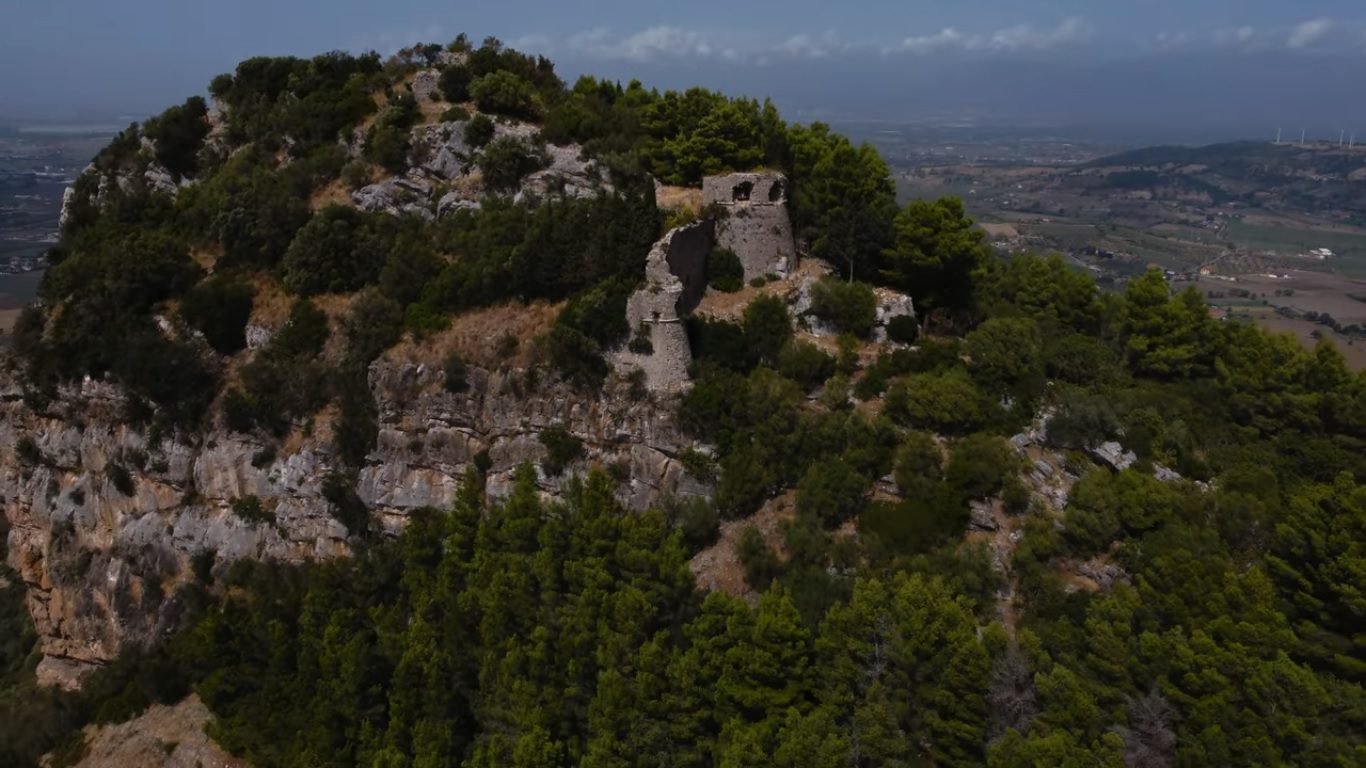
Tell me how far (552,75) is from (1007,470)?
2866 cm

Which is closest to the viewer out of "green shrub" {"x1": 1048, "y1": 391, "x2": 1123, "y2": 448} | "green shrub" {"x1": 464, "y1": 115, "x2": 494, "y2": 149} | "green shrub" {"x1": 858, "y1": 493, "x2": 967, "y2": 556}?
"green shrub" {"x1": 858, "y1": 493, "x2": 967, "y2": 556}

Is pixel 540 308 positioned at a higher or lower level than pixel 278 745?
higher

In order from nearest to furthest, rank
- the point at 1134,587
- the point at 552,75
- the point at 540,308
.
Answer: the point at 1134,587 → the point at 540,308 → the point at 552,75

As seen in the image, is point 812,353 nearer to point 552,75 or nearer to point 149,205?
point 552,75

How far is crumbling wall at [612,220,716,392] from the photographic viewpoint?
86.7ft

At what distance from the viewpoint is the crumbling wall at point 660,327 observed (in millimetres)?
26422

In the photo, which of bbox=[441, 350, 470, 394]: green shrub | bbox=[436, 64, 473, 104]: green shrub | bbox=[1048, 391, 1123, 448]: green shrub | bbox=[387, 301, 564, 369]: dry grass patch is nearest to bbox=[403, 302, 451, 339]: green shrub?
bbox=[387, 301, 564, 369]: dry grass patch

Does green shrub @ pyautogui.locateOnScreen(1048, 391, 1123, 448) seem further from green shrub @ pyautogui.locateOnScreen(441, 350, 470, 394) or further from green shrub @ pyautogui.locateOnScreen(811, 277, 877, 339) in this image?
green shrub @ pyautogui.locateOnScreen(441, 350, 470, 394)

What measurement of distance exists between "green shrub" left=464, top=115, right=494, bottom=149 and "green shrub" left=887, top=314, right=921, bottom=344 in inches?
717

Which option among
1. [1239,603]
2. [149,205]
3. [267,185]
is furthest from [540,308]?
[1239,603]

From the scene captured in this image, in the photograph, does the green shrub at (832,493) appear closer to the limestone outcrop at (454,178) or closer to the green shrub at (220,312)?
the limestone outcrop at (454,178)

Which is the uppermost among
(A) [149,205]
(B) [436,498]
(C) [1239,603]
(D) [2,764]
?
(A) [149,205]

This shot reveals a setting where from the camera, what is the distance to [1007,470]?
23.6 meters

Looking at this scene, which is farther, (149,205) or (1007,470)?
(149,205)
